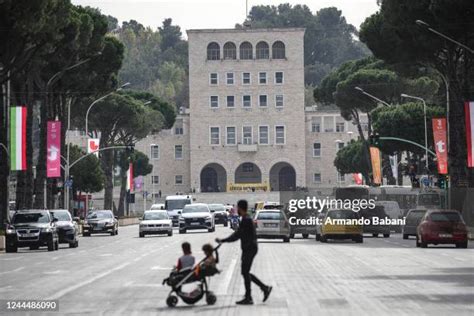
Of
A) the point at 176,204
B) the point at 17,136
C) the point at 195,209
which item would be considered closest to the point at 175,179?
the point at 176,204

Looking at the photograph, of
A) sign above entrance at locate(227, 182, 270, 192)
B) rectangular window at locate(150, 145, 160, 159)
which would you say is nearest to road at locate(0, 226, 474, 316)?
sign above entrance at locate(227, 182, 270, 192)

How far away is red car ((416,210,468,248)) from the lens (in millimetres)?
44281

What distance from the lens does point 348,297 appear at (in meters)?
20.6

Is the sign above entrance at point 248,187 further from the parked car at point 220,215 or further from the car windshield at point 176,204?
the car windshield at point 176,204

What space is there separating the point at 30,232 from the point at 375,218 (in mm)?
22803

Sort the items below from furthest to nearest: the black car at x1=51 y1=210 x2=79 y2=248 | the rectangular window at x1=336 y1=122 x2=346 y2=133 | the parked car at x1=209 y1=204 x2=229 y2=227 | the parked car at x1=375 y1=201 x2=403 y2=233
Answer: the rectangular window at x1=336 y1=122 x2=346 y2=133
the parked car at x1=209 y1=204 x2=229 y2=227
the parked car at x1=375 y1=201 x2=403 y2=233
the black car at x1=51 y1=210 x2=79 y2=248

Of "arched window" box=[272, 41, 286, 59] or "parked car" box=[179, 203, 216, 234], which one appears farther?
"arched window" box=[272, 41, 286, 59]

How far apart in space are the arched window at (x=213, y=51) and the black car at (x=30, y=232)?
99.6 meters

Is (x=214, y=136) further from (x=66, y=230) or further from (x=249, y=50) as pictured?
(x=66, y=230)

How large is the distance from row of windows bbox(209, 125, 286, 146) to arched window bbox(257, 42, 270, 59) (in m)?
8.65

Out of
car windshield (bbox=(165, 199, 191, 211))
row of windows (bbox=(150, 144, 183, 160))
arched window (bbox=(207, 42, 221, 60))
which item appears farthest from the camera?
row of windows (bbox=(150, 144, 183, 160))

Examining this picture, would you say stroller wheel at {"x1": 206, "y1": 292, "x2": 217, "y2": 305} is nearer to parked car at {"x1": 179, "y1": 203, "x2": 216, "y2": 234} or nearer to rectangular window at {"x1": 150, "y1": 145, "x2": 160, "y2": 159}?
parked car at {"x1": 179, "y1": 203, "x2": 216, "y2": 234}

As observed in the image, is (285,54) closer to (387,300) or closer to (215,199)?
(215,199)

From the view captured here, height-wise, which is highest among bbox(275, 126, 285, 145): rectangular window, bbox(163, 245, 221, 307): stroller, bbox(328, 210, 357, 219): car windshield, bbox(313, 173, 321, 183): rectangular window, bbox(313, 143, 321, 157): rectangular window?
bbox(275, 126, 285, 145): rectangular window
